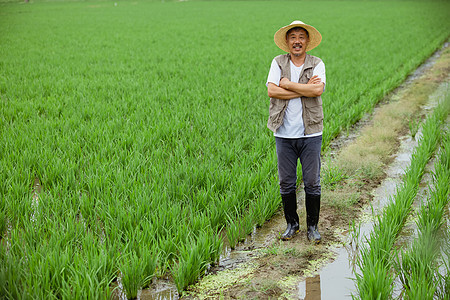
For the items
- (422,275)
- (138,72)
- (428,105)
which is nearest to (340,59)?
(428,105)

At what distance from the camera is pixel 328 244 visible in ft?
9.76

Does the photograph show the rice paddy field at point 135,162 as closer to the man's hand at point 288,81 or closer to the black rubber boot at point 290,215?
the black rubber boot at point 290,215

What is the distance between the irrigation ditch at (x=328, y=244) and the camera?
2467mm

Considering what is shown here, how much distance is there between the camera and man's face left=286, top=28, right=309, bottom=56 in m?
2.70

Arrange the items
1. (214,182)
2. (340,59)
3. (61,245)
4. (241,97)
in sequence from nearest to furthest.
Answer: (61,245)
(214,182)
(241,97)
(340,59)

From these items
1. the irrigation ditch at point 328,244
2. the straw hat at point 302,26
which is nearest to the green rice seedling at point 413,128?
the irrigation ditch at point 328,244

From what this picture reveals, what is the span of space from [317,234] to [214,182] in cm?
104

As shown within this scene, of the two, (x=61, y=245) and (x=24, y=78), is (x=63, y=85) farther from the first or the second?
(x=61, y=245)

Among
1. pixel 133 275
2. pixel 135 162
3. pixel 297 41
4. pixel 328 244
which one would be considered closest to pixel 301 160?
pixel 328 244

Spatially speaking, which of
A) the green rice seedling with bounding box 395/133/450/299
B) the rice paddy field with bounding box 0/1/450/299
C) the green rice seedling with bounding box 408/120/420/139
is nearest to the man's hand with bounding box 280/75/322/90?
the rice paddy field with bounding box 0/1/450/299

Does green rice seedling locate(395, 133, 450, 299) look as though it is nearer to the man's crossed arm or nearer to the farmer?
the farmer

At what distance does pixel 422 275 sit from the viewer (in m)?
2.25

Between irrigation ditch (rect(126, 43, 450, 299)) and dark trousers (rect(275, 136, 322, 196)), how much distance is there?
15.6 inches

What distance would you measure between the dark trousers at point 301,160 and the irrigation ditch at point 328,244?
15.6 inches
